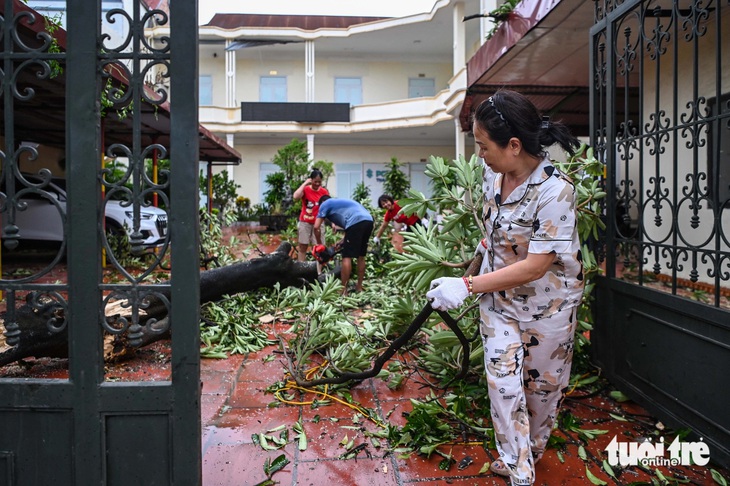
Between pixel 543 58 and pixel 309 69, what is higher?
pixel 309 69

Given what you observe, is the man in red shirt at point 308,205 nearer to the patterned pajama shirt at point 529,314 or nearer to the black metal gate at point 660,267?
the black metal gate at point 660,267

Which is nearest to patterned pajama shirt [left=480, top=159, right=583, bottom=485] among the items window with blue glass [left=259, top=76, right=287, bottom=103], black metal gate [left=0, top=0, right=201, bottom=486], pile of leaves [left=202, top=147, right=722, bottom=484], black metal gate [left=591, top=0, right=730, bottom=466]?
pile of leaves [left=202, top=147, right=722, bottom=484]

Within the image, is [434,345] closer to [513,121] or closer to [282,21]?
[513,121]

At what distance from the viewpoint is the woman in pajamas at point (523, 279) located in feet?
7.27

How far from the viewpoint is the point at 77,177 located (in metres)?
1.98

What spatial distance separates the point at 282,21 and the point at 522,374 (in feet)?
90.4

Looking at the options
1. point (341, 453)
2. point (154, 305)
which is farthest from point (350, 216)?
point (341, 453)

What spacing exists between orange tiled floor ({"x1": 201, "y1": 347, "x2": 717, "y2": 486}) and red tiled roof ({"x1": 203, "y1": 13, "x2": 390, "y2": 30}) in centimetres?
2533

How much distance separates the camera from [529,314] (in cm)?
233

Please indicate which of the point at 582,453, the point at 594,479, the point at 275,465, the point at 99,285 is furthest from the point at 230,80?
the point at 594,479

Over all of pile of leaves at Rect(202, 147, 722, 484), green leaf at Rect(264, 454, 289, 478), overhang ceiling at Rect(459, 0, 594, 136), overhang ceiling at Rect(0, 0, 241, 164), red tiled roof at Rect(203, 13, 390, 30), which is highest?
red tiled roof at Rect(203, 13, 390, 30)

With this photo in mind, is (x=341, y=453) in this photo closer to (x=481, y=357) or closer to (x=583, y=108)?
(x=481, y=357)

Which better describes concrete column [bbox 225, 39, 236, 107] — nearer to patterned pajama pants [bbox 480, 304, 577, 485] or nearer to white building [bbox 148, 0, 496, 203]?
white building [bbox 148, 0, 496, 203]

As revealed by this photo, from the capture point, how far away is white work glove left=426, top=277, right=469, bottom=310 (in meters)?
2.31
